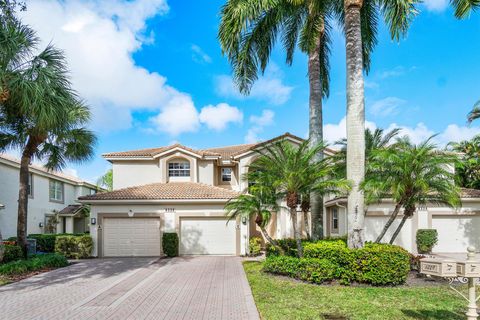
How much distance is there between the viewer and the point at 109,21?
13.4m

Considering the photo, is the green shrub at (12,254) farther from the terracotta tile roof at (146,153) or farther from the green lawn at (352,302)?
the green lawn at (352,302)

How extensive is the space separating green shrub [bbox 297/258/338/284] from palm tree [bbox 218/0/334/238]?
3.04 metres

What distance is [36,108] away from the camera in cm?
1270

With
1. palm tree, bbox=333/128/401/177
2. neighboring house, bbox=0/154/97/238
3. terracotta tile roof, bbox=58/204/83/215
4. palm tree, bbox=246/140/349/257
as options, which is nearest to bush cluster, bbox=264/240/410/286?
palm tree, bbox=246/140/349/257

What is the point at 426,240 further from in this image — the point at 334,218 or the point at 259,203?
the point at 259,203

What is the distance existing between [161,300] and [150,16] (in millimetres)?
12029

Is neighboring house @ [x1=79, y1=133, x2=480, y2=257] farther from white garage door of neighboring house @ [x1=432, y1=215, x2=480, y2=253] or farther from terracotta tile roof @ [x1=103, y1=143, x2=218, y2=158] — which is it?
terracotta tile roof @ [x1=103, y1=143, x2=218, y2=158]

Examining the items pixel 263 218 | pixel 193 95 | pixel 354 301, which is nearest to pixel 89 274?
pixel 263 218

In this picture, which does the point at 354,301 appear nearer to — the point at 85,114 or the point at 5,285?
the point at 5,285

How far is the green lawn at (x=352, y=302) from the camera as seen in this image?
7445 mm

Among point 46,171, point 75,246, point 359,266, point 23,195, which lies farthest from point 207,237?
point 46,171

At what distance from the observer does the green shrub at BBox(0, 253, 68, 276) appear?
41.4ft

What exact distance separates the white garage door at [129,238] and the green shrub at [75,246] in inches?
33.9

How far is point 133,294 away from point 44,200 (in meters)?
20.8
